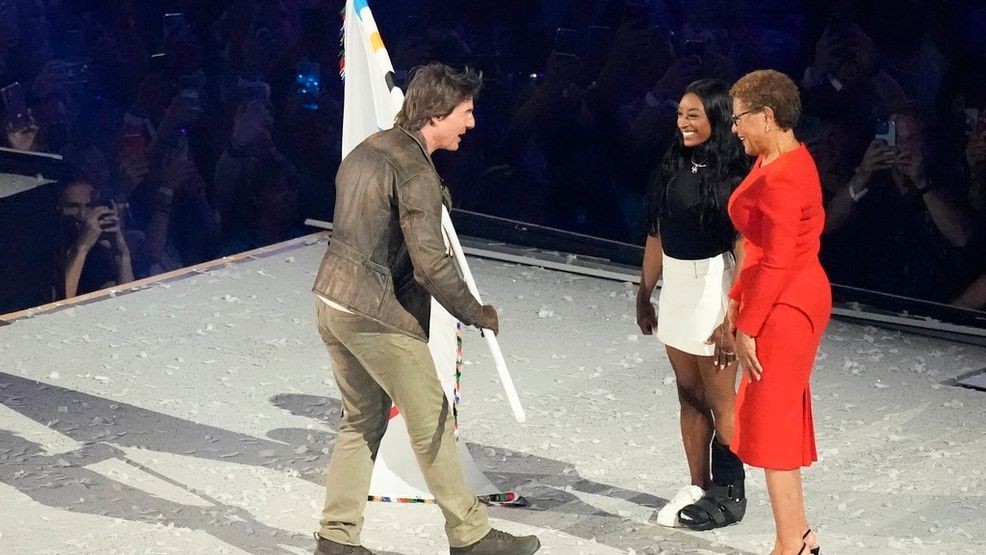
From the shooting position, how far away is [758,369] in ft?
11.2

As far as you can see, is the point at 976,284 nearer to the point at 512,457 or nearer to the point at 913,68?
the point at 913,68

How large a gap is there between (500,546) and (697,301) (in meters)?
0.86

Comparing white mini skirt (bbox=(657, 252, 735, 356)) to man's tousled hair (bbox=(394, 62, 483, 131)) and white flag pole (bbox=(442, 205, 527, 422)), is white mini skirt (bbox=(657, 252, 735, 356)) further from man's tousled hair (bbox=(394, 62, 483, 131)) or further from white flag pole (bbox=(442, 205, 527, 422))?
man's tousled hair (bbox=(394, 62, 483, 131))

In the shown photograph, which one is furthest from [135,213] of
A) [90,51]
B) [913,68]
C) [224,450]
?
[913,68]

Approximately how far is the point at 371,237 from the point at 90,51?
5286 mm

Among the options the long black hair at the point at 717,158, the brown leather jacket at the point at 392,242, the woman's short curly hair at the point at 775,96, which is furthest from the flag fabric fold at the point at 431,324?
the woman's short curly hair at the point at 775,96

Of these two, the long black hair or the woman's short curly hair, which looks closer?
the woman's short curly hair

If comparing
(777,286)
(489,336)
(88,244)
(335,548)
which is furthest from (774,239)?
(88,244)

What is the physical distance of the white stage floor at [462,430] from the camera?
4.03 m

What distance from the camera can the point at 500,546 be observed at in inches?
145

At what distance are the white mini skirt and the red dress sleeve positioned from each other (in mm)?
482

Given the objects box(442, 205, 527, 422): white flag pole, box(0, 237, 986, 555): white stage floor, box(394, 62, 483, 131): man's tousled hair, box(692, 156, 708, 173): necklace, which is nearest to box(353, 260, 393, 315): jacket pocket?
box(442, 205, 527, 422): white flag pole

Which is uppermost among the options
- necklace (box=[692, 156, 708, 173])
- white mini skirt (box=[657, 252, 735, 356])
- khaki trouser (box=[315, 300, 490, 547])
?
necklace (box=[692, 156, 708, 173])

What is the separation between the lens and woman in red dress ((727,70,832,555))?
3328 mm
